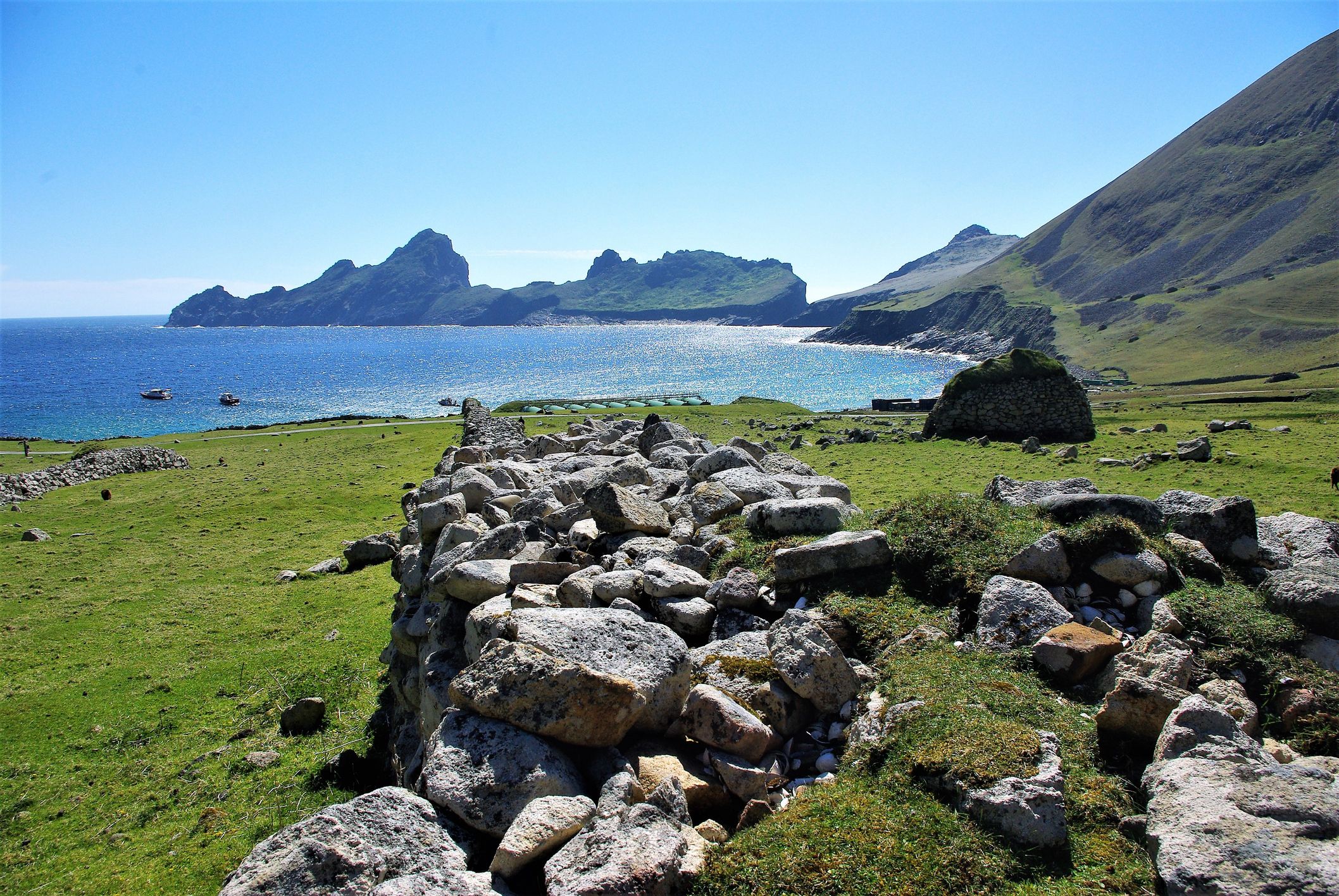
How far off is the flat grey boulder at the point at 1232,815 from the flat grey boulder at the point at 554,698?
4288 mm

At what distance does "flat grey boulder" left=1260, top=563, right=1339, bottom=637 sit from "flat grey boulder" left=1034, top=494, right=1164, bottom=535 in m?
1.68

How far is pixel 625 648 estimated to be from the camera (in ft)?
23.9

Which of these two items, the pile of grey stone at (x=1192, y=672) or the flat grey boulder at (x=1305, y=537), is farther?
the flat grey boulder at (x=1305, y=537)

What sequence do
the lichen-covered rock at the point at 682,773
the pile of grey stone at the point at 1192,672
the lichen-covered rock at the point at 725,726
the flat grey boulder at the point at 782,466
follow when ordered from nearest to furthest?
the pile of grey stone at the point at 1192,672, the lichen-covered rock at the point at 682,773, the lichen-covered rock at the point at 725,726, the flat grey boulder at the point at 782,466

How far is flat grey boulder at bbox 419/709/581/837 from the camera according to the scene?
5.80 metres

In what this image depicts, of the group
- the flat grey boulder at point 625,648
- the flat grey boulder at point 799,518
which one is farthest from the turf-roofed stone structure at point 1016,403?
the flat grey boulder at point 625,648

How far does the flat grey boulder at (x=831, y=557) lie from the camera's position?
31.7 feet

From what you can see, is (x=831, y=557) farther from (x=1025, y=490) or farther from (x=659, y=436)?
(x=659, y=436)

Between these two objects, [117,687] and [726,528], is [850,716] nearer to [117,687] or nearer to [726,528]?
[726,528]

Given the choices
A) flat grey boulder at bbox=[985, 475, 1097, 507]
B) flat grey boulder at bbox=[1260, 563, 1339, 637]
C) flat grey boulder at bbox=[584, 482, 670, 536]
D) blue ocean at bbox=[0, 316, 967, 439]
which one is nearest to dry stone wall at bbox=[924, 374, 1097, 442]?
flat grey boulder at bbox=[985, 475, 1097, 507]

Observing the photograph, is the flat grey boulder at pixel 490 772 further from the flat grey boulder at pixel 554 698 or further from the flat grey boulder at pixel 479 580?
the flat grey boulder at pixel 479 580

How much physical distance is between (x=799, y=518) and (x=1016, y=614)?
3.83 meters

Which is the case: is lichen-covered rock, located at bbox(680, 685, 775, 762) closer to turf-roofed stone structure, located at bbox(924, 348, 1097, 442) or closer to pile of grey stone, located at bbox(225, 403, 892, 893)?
pile of grey stone, located at bbox(225, 403, 892, 893)

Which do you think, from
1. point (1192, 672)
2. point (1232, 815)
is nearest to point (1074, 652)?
point (1192, 672)
